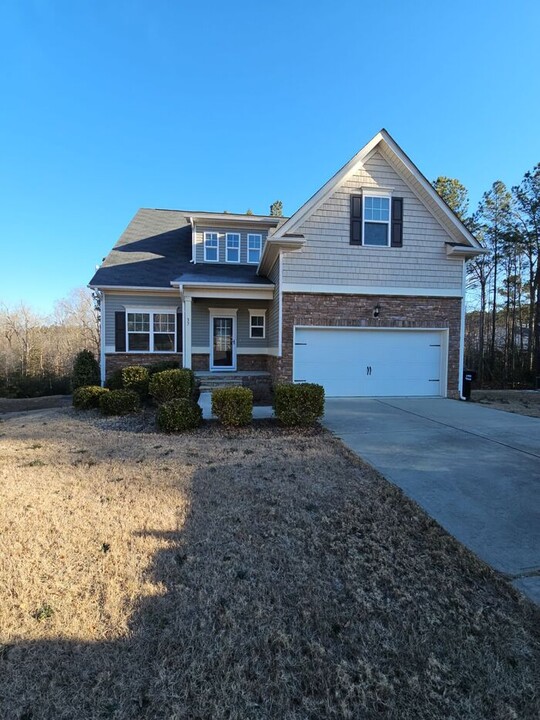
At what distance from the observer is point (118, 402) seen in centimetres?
970

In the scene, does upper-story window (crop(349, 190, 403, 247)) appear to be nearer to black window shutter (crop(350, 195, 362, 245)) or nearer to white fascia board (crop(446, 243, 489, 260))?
black window shutter (crop(350, 195, 362, 245))

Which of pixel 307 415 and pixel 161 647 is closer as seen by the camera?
pixel 161 647

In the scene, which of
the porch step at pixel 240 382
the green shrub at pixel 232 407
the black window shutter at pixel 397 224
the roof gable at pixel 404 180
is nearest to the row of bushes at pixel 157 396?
the green shrub at pixel 232 407

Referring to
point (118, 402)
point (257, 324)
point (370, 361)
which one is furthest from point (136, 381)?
point (370, 361)

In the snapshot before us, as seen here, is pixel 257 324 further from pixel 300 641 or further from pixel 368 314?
pixel 300 641

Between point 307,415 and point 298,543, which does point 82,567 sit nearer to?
point 298,543

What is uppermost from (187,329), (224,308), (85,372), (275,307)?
(224,308)

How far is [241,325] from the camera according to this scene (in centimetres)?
1413

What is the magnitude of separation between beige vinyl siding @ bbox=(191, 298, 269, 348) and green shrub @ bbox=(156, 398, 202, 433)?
6217 millimetres

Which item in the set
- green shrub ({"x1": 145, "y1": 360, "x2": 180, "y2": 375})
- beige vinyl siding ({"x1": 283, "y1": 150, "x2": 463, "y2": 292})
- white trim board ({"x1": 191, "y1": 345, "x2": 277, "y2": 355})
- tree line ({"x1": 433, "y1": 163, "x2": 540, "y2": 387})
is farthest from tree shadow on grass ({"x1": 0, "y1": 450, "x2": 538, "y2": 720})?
tree line ({"x1": 433, "y1": 163, "x2": 540, "y2": 387})

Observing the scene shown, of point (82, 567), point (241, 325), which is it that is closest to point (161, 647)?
point (82, 567)

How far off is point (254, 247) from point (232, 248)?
35.0 inches

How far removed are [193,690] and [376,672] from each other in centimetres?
99

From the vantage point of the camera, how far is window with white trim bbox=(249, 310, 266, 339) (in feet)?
46.6
